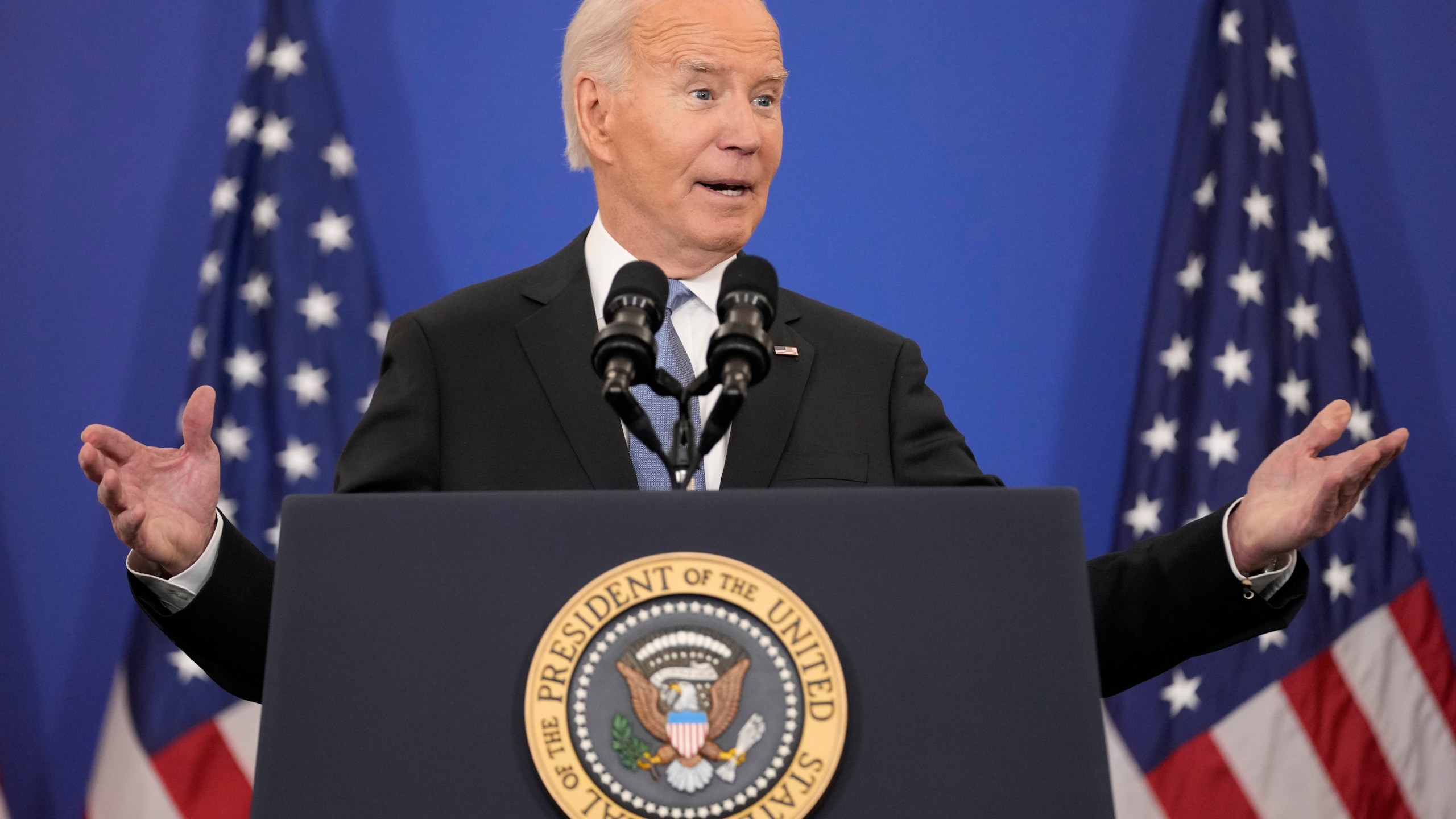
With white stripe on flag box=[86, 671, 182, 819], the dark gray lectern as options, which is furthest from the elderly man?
white stripe on flag box=[86, 671, 182, 819]

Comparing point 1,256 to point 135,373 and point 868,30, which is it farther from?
point 868,30

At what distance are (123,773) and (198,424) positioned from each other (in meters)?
1.70

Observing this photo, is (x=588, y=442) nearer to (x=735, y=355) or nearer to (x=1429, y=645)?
(x=735, y=355)

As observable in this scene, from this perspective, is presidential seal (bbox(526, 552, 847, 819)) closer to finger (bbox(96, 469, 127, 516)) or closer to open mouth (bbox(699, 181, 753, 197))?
finger (bbox(96, 469, 127, 516))

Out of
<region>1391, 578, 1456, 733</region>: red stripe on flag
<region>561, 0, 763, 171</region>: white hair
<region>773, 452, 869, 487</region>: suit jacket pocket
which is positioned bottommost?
<region>773, 452, 869, 487</region>: suit jacket pocket

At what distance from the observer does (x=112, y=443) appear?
1302 millimetres

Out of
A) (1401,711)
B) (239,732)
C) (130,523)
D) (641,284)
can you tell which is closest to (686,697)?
(641,284)

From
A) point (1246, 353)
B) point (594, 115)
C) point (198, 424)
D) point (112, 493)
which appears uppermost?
point (1246, 353)

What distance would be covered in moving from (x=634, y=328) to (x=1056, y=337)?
2277 millimetres

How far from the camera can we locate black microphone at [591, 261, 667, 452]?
1.07m

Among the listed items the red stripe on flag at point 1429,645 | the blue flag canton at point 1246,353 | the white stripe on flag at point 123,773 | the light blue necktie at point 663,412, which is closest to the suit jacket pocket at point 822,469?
the light blue necktie at point 663,412

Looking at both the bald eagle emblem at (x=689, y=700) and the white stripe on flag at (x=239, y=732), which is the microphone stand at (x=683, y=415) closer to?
the bald eagle emblem at (x=689, y=700)

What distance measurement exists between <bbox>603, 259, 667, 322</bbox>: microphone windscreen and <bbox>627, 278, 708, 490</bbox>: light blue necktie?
1.25ft

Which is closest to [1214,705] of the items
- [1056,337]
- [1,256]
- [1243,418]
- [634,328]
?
[1243,418]
